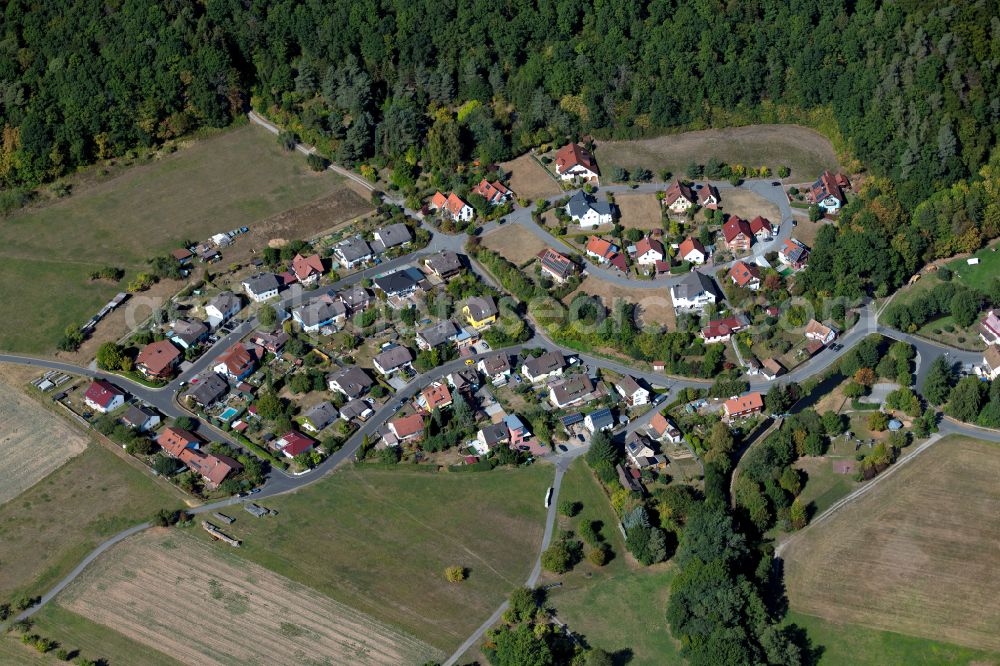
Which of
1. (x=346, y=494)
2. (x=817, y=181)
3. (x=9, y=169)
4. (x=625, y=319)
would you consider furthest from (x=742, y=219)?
(x=9, y=169)

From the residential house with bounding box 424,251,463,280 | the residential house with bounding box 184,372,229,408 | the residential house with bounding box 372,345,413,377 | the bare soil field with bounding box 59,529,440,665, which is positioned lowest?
the bare soil field with bounding box 59,529,440,665

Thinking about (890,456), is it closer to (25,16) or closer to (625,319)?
(625,319)

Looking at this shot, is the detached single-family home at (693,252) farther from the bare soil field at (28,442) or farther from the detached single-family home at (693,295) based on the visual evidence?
the bare soil field at (28,442)

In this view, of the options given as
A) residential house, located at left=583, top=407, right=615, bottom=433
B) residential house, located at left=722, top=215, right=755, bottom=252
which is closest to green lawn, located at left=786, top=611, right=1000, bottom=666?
residential house, located at left=583, top=407, right=615, bottom=433

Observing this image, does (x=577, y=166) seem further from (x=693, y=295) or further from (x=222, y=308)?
(x=222, y=308)

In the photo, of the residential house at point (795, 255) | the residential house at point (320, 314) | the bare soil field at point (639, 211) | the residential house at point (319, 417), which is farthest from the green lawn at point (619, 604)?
the bare soil field at point (639, 211)

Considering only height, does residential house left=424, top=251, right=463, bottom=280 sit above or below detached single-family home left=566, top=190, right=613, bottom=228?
below

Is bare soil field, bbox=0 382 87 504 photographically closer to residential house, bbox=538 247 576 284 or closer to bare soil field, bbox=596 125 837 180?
residential house, bbox=538 247 576 284
